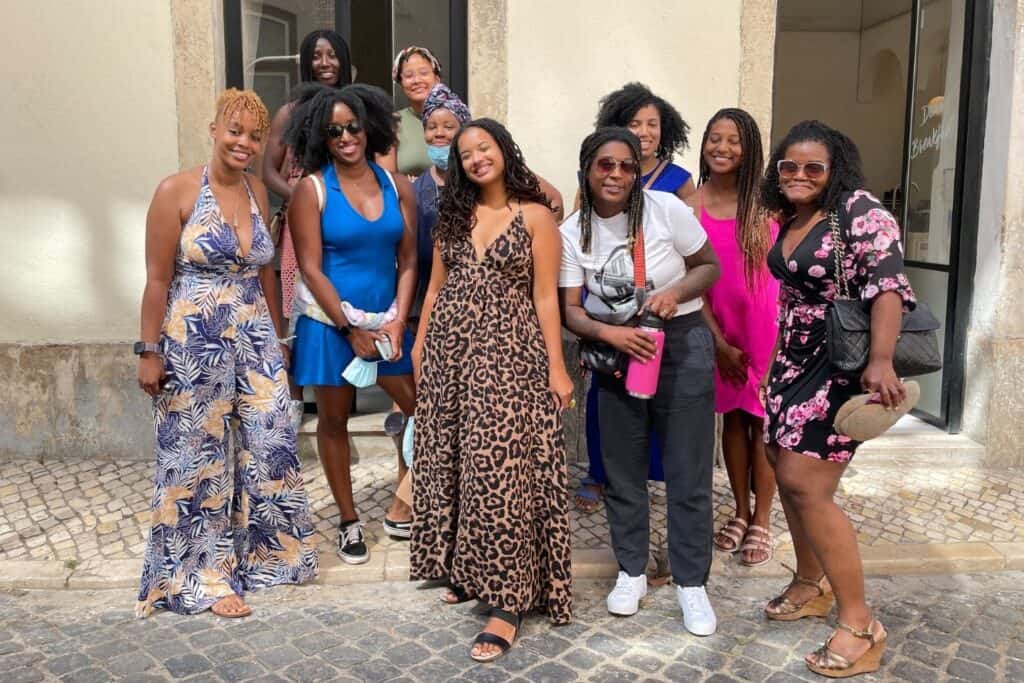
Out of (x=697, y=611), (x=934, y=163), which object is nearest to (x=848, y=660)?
(x=697, y=611)

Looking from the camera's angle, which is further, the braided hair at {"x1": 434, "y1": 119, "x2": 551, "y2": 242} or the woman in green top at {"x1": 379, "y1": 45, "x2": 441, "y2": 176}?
the woman in green top at {"x1": 379, "y1": 45, "x2": 441, "y2": 176}

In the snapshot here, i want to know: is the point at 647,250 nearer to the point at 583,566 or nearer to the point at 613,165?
the point at 613,165

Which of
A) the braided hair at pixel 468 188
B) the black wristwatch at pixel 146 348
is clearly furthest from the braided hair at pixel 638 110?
the black wristwatch at pixel 146 348

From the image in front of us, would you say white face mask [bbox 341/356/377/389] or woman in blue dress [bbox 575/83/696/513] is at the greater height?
woman in blue dress [bbox 575/83/696/513]

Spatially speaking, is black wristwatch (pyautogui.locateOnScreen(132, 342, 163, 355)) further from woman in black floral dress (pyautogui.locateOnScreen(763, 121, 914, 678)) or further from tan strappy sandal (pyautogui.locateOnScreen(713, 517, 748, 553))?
tan strappy sandal (pyautogui.locateOnScreen(713, 517, 748, 553))

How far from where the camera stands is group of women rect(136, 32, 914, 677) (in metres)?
3.36

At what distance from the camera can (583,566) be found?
13.9ft

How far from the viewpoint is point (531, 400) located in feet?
11.7

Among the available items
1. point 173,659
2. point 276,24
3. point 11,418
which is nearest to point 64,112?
point 276,24

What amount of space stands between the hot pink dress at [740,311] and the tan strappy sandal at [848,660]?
3.76ft

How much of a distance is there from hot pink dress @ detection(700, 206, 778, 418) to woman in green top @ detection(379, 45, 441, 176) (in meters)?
1.54

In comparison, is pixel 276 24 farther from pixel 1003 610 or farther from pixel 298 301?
pixel 1003 610

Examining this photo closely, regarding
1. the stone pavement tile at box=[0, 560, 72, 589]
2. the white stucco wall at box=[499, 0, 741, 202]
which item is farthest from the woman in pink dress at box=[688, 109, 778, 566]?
the stone pavement tile at box=[0, 560, 72, 589]

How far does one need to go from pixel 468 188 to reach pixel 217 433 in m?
1.50
